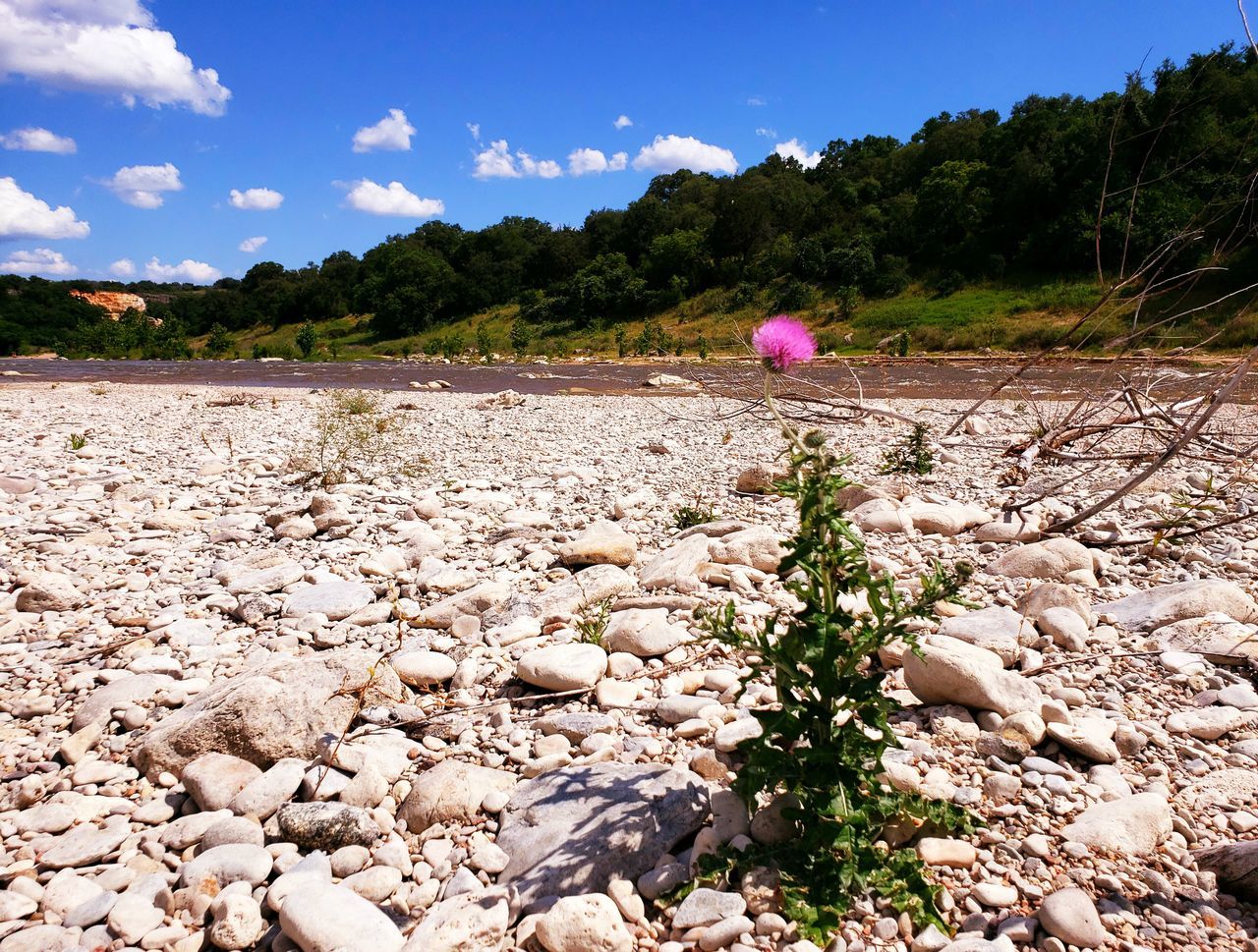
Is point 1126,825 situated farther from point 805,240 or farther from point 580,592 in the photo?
point 805,240

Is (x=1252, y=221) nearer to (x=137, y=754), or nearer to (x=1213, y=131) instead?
(x=137, y=754)

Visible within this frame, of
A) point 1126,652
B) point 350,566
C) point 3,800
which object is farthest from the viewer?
point 350,566

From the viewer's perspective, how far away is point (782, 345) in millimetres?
2014

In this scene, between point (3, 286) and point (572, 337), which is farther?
point (3, 286)

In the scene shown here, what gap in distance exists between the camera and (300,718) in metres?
2.50

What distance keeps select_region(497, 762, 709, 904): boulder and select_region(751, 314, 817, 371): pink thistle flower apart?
46.3 inches

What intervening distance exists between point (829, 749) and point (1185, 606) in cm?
218

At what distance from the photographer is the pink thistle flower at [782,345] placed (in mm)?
1977

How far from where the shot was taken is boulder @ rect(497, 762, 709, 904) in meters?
1.87

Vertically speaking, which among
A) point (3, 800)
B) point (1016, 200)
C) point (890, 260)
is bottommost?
point (3, 800)

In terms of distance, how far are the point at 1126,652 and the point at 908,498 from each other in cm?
254

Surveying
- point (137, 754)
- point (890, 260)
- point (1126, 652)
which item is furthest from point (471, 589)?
point (890, 260)

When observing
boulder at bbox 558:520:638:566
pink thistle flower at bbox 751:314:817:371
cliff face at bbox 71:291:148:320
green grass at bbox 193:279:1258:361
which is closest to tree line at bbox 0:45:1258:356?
green grass at bbox 193:279:1258:361

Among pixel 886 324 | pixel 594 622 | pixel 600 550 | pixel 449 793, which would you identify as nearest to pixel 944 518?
pixel 600 550
